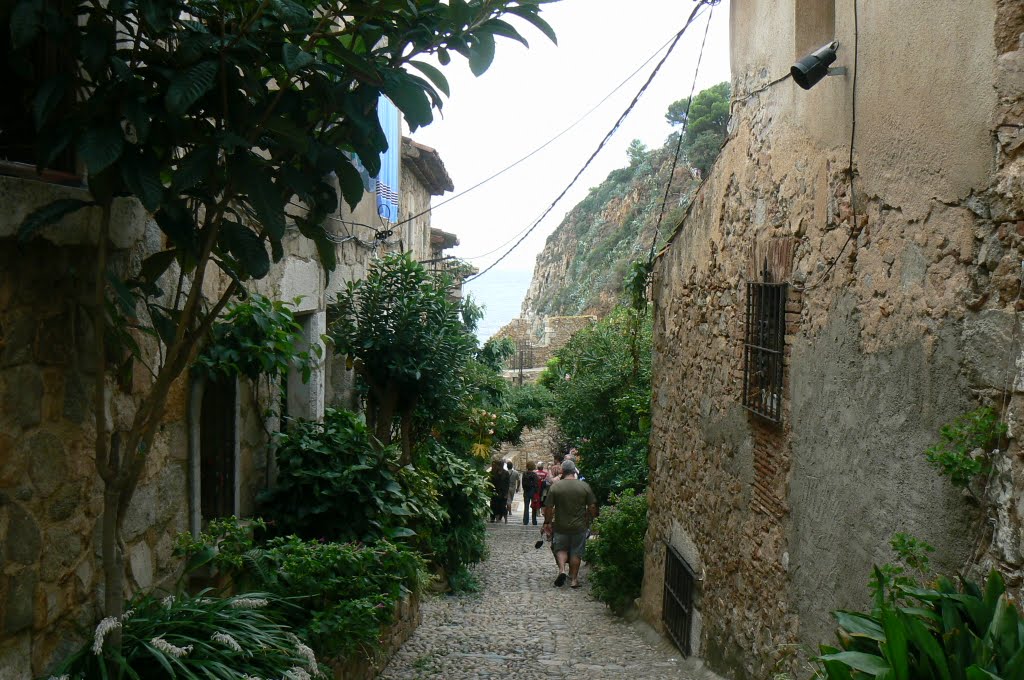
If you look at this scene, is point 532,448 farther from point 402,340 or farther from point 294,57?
point 294,57

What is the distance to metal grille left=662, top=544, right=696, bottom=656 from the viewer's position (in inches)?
283

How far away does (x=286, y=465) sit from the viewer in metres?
6.63

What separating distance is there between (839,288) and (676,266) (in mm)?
3891

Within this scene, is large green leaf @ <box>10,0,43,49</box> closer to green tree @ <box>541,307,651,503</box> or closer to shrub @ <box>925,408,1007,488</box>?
shrub @ <box>925,408,1007,488</box>

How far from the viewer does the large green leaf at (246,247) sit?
340 centimetres

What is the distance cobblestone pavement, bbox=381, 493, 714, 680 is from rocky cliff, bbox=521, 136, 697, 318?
26.4m

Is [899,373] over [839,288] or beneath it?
beneath

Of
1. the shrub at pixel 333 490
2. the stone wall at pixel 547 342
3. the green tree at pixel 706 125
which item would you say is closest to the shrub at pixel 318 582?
the shrub at pixel 333 490

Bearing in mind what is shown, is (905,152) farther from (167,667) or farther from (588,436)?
(588,436)

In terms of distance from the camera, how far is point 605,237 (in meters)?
51.2

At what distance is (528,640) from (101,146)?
6.12 metres

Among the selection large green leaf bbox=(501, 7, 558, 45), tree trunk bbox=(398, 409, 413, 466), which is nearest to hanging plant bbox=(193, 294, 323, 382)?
large green leaf bbox=(501, 7, 558, 45)

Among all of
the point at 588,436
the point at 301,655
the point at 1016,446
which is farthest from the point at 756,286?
the point at 588,436

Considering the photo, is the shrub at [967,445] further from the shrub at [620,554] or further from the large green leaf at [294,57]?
the shrub at [620,554]
